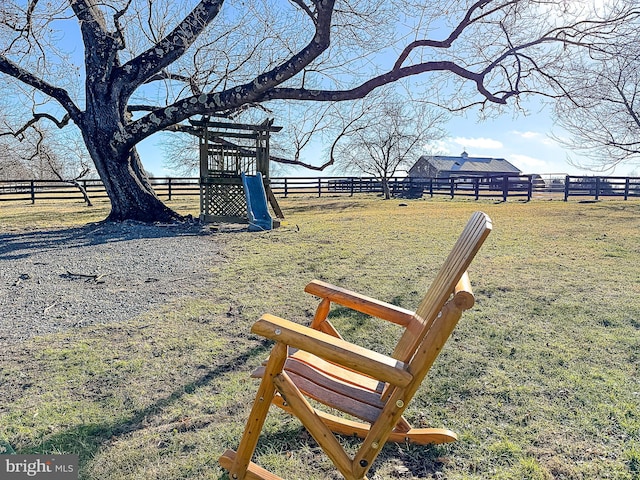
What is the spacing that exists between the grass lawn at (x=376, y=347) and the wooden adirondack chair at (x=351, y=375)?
346 mm

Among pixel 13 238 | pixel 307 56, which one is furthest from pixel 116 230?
pixel 307 56

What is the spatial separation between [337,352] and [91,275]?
4.30m

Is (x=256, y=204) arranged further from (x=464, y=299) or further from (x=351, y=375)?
(x=464, y=299)

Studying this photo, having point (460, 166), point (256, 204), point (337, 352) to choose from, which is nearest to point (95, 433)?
point (337, 352)

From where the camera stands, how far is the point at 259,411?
1.52m

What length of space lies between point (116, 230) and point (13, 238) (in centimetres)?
169

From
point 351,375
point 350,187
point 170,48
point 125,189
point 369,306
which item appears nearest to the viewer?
point 351,375

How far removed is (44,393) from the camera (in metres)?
2.29

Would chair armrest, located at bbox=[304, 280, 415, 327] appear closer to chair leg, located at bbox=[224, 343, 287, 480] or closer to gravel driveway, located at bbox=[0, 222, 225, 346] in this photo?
chair leg, located at bbox=[224, 343, 287, 480]

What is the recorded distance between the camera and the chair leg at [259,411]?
1.45 meters

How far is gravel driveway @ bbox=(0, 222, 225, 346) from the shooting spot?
137 inches

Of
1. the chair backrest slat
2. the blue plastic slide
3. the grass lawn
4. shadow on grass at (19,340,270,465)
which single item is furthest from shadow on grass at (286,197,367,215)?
the chair backrest slat

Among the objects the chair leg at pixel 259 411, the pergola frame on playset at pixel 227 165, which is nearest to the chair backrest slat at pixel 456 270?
the chair leg at pixel 259 411

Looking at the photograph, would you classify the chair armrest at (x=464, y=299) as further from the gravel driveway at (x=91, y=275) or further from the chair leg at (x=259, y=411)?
the gravel driveway at (x=91, y=275)
